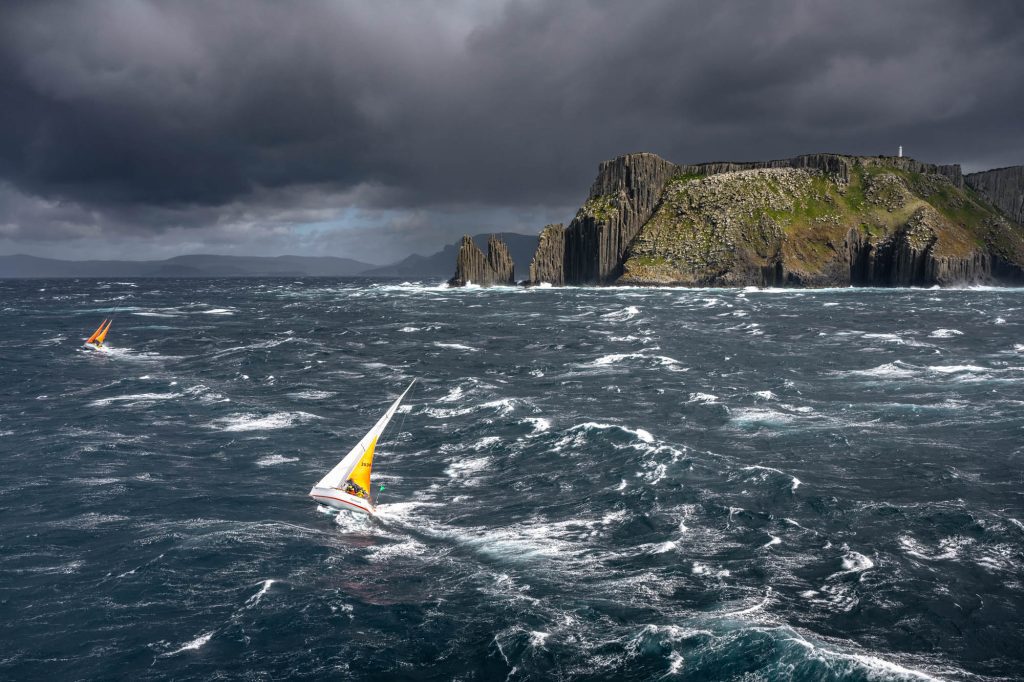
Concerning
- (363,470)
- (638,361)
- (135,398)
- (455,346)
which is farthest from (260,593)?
(455,346)

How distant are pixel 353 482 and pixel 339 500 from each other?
3.79ft

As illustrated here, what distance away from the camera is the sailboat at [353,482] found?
117 feet

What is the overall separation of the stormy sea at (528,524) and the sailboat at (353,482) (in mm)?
813

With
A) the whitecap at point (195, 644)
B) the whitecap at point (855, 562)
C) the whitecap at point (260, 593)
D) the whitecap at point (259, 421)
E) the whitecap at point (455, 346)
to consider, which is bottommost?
the whitecap at point (195, 644)

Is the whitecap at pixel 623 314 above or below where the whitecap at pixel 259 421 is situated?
above

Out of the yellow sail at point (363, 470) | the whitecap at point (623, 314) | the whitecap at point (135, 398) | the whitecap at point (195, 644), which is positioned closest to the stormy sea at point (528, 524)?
the whitecap at point (195, 644)

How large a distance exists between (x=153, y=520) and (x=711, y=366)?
2223 inches

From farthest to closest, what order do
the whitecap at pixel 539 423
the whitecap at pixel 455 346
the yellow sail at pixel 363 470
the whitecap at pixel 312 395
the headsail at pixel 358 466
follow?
the whitecap at pixel 455 346, the whitecap at pixel 312 395, the whitecap at pixel 539 423, the yellow sail at pixel 363 470, the headsail at pixel 358 466

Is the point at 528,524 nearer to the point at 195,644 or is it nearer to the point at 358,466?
the point at 358,466

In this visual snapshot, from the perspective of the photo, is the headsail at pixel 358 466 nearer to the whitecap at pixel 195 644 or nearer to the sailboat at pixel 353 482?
the sailboat at pixel 353 482

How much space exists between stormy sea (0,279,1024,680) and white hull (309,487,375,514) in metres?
0.54

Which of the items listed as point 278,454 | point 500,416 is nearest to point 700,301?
point 500,416

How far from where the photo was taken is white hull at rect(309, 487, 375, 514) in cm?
3569

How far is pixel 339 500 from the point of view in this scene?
35938 millimetres
